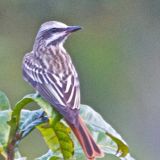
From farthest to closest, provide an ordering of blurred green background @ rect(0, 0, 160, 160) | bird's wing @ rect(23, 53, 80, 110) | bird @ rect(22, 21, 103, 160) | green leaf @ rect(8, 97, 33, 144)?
blurred green background @ rect(0, 0, 160, 160)
bird's wing @ rect(23, 53, 80, 110)
bird @ rect(22, 21, 103, 160)
green leaf @ rect(8, 97, 33, 144)

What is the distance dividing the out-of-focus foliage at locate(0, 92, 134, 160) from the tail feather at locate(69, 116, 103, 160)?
0.02m

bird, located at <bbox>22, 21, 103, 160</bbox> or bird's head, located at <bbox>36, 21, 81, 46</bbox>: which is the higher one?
bird's head, located at <bbox>36, 21, 81, 46</bbox>

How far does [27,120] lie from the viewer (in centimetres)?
376

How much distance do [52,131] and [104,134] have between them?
0.55 feet

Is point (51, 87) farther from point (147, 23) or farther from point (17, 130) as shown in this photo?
point (147, 23)

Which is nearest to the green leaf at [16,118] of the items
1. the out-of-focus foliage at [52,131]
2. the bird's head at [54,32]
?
the out-of-focus foliage at [52,131]

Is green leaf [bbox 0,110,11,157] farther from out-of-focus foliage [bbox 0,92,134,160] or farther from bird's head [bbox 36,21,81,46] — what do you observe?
bird's head [bbox 36,21,81,46]

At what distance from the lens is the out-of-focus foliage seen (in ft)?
12.0

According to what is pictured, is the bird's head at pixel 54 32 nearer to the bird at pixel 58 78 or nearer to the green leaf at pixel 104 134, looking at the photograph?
the bird at pixel 58 78

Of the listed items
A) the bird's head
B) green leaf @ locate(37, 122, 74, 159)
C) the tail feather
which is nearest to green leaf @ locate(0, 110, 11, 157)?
green leaf @ locate(37, 122, 74, 159)

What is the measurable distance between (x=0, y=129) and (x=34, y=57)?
3.00 feet

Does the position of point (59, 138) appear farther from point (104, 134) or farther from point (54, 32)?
point (54, 32)

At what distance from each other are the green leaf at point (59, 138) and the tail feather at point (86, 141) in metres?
0.04

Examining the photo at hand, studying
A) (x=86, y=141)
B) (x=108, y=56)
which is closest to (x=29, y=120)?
(x=86, y=141)
